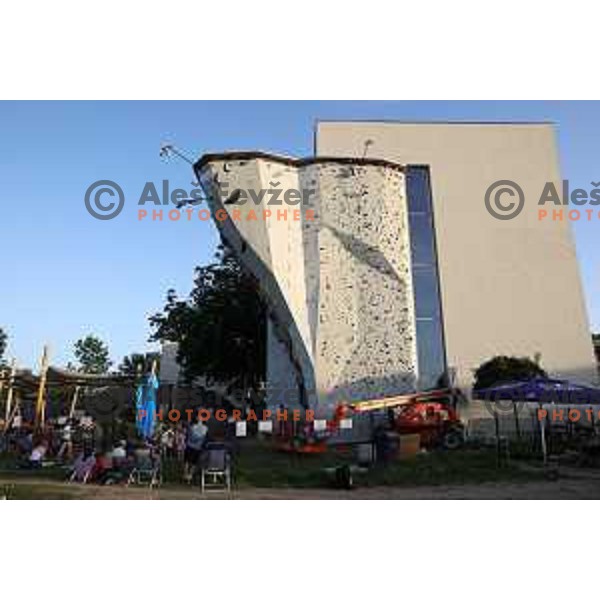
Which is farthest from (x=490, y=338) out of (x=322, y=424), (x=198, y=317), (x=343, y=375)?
(x=198, y=317)

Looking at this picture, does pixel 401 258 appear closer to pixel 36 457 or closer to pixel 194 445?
pixel 194 445

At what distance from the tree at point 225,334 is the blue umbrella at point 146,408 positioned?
1261cm

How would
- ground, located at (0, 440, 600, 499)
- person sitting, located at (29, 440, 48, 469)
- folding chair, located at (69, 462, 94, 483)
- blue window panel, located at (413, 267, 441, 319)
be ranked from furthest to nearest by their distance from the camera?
blue window panel, located at (413, 267, 441, 319) → person sitting, located at (29, 440, 48, 469) → folding chair, located at (69, 462, 94, 483) → ground, located at (0, 440, 600, 499)

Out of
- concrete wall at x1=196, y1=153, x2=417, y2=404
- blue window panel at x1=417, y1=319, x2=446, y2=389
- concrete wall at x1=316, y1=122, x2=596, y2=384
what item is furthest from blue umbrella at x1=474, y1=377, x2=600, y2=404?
concrete wall at x1=316, y1=122, x2=596, y2=384

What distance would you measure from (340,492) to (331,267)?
1058cm

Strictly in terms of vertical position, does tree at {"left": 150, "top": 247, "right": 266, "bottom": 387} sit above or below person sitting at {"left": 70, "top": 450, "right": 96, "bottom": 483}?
above

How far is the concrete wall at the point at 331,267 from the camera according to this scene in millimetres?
19719

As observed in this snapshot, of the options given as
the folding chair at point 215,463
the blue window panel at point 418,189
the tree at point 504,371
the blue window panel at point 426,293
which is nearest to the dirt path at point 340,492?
the folding chair at point 215,463

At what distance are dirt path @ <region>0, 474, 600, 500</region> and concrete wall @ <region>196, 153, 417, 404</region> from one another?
26.9 ft

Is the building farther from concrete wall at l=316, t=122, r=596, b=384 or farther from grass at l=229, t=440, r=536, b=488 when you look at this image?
grass at l=229, t=440, r=536, b=488

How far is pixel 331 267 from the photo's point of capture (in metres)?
20.7

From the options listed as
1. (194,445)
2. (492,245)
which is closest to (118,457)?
(194,445)

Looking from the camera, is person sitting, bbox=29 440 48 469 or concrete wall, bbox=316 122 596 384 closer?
person sitting, bbox=29 440 48 469

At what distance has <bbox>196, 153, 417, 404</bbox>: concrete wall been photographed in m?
19.7
